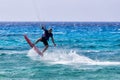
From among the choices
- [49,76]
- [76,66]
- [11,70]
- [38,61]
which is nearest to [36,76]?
[49,76]

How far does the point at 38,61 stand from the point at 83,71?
17.7 ft

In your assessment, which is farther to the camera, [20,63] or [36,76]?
[20,63]

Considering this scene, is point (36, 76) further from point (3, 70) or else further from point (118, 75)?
point (118, 75)

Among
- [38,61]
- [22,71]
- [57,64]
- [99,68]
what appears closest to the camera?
[22,71]

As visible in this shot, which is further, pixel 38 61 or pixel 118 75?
pixel 38 61

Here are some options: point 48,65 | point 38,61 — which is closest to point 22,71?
point 48,65

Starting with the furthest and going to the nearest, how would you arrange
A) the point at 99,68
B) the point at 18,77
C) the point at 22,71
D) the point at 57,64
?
the point at 57,64 < the point at 99,68 < the point at 22,71 < the point at 18,77

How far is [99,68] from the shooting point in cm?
2259

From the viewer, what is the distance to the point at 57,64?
2425 cm

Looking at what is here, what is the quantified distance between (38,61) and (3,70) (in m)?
4.48

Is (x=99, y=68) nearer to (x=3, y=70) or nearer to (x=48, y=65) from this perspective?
(x=48, y=65)

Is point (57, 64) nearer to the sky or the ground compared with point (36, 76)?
nearer to the ground

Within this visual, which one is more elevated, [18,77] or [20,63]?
[18,77]

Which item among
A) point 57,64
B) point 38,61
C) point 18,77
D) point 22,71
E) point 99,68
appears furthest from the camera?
point 38,61
